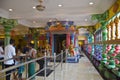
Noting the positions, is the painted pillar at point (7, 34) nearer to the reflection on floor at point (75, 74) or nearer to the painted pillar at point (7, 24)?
the painted pillar at point (7, 24)

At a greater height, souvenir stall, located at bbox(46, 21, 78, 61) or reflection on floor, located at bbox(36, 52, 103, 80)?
souvenir stall, located at bbox(46, 21, 78, 61)

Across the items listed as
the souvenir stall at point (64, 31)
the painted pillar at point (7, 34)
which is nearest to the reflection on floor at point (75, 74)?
the painted pillar at point (7, 34)

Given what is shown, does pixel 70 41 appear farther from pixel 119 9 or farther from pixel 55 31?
pixel 119 9

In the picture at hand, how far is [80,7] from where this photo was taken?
872 centimetres

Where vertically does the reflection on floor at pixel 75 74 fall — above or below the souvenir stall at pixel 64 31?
below

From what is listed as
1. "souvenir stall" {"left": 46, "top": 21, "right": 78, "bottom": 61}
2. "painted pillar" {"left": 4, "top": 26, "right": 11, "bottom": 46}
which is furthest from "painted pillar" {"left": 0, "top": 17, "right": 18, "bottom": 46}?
"souvenir stall" {"left": 46, "top": 21, "right": 78, "bottom": 61}

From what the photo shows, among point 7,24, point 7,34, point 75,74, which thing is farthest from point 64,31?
point 75,74

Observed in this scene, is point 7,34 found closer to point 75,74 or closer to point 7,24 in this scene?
point 7,24

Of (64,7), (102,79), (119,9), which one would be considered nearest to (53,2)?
(64,7)

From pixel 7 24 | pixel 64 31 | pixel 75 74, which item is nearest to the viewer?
pixel 75 74

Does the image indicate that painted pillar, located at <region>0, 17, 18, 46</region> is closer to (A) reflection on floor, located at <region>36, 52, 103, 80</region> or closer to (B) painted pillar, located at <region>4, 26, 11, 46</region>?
(B) painted pillar, located at <region>4, 26, 11, 46</region>

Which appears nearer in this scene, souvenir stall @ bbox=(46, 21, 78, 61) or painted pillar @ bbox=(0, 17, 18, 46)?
painted pillar @ bbox=(0, 17, 18, 46)

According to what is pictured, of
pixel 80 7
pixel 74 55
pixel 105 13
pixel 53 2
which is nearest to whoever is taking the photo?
pixel 53 2

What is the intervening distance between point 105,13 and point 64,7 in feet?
6.66
